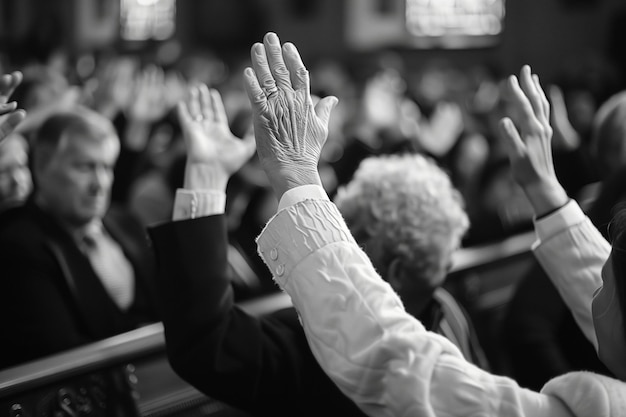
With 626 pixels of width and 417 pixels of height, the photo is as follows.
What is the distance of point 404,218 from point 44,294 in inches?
49.0

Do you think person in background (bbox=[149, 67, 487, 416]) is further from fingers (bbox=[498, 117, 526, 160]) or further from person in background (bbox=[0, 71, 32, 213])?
person in background (bbox=[0, 71, 32, 213])

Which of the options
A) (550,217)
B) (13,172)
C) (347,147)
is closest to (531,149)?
(550,217)

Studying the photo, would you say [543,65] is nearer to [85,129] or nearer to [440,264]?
[85,129]

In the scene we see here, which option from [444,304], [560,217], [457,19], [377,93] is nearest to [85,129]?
[444,304]

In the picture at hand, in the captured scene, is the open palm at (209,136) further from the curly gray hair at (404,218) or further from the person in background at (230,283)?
the curly gray hair at (404,218)

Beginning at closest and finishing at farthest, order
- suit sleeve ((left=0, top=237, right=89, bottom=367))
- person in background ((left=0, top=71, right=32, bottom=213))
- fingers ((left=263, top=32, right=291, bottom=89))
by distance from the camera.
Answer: fingers ((left=263, top=32, right=291, bottom=89)) < suit sleeve ((left=0, top=237, right=89, bottom=367)) < person in background ((left=0, top=71, right=32, bottom=213))

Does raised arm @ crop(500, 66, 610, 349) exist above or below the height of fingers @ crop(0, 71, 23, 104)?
below

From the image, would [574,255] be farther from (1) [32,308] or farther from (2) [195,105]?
(1) [32,308]

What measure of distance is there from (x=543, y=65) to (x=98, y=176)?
12419mm

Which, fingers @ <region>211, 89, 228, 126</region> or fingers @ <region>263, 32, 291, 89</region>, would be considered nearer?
fingers @ <region>263, 32, 291, 89</region>

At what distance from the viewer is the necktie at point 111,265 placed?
3291mm

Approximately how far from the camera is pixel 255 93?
4.50ft

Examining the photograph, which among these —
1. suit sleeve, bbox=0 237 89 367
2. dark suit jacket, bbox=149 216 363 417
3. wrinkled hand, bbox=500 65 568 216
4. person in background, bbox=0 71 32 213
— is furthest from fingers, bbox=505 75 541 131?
person in background, bbox=0 71 32 213

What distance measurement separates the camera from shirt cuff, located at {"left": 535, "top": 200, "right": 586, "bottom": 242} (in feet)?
6.13
